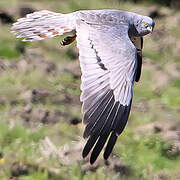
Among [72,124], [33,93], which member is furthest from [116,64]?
[33,93]

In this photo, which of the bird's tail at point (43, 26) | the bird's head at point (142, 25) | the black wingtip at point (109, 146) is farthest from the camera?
the bird's head at point (142, 25)

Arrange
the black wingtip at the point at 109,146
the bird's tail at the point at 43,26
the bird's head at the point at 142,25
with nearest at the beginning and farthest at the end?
the black wingtip at the point at 109,146, the bird's tail at the point at 43,26, the bird's head at the point at 142,25

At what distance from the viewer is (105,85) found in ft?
19.1

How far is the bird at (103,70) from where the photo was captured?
5535 millimetres

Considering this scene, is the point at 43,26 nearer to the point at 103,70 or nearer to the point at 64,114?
the point at 103,70

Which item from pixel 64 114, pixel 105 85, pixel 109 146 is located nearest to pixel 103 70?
pixel 105 85

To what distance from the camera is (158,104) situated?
9.98m

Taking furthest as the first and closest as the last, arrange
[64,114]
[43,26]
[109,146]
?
[64,114] → [43,26] → [109,146]

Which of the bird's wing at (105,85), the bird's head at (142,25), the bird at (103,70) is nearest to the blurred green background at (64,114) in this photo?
the bird at (103,70)

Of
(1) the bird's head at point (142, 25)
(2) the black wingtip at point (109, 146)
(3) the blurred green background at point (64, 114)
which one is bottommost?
(3) the blurred green background at point (64, 114)

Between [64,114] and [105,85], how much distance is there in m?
2.77

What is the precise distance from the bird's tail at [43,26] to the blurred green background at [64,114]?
1.26m

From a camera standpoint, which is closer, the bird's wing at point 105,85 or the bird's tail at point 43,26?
the bird's wing at point 105,85

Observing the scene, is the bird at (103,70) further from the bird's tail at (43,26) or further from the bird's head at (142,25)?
the bird's head at (142,25)
